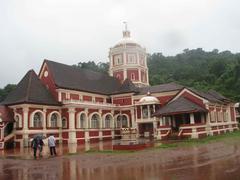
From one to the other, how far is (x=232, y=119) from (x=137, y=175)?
3761cm

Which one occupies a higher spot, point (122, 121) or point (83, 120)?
point (83, 120)

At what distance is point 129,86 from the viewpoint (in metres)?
46.3

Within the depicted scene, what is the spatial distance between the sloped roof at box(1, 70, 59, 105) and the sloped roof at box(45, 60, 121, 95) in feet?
6.58

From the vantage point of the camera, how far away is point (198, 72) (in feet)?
279

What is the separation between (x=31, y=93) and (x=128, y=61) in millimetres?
22264

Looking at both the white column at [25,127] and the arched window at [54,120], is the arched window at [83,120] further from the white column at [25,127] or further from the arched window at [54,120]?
the white column at [25,127]

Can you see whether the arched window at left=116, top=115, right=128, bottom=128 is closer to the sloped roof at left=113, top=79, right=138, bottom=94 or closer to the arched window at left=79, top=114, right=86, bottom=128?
the sloped roof at left=113, top=79, right=138, bottom=94

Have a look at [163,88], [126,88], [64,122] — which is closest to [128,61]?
[126,88]

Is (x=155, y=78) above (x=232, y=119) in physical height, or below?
above

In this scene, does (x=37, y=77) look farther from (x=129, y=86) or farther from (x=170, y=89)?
(x=170, y=89)

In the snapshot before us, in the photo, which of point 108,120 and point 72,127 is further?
point 108,120

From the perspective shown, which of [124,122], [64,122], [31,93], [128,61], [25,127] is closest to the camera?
[25,127]

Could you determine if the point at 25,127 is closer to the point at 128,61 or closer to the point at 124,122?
the point at 124,122

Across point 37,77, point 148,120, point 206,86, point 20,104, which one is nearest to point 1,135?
point 20,104
